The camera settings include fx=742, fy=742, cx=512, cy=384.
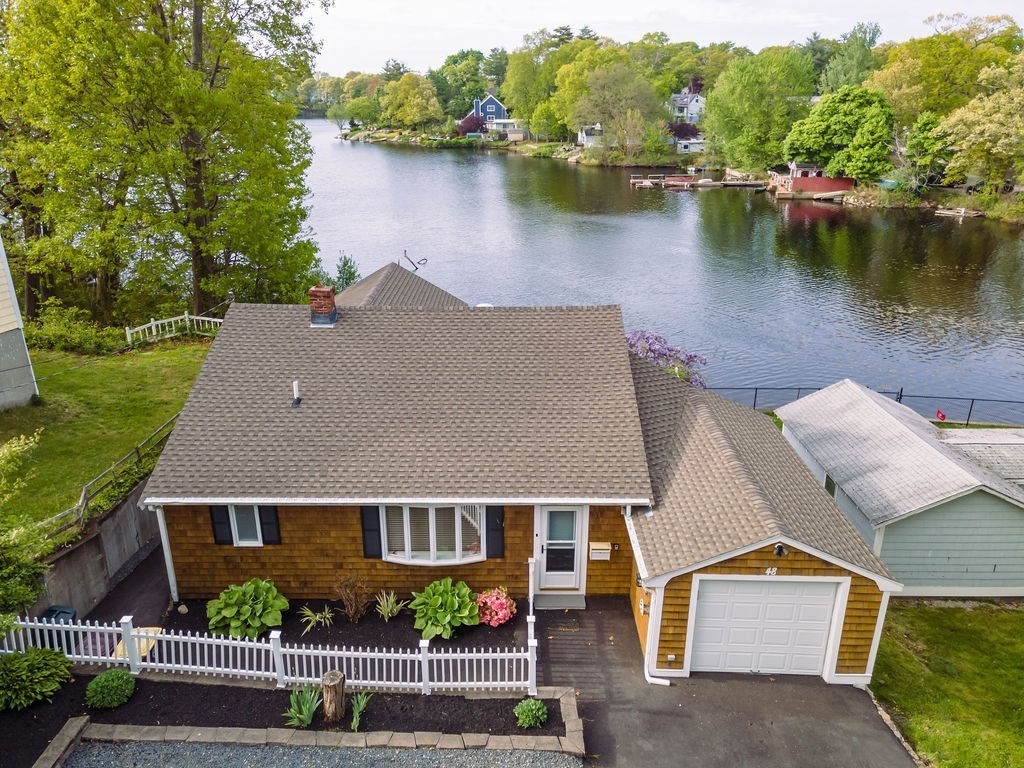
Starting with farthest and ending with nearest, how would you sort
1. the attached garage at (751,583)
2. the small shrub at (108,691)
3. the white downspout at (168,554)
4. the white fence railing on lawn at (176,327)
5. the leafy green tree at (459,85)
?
the leafy green tree at (459,85) → the white fence railing on lawn at (176,327) → the white downspout at (168,554) → the attached garage at (751,583) → the small shrub at (108,691)

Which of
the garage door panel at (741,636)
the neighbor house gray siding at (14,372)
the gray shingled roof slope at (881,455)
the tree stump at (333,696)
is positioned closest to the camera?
the tree stump at (333,696)

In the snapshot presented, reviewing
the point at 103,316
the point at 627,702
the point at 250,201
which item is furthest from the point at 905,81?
the point at 627,702

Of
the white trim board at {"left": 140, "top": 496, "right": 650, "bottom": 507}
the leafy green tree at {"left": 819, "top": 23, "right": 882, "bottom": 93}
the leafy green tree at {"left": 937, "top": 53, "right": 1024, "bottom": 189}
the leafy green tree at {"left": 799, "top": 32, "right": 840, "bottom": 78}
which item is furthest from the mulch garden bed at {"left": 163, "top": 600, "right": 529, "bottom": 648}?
the leafy green tree at {"left": 799, "top": 32, "right": 840, "bottom": 78}

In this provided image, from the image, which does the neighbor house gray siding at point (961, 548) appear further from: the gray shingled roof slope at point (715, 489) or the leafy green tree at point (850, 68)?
the leafy green tree at point (850, 68)

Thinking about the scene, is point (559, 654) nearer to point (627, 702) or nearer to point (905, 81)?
point (627, 702)

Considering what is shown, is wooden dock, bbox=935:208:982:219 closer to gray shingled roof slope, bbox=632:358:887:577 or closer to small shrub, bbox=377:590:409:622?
gray shingled roof slope, bbox=632:358:887:577

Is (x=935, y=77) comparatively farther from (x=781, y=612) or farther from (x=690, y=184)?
(x=781, y=612)

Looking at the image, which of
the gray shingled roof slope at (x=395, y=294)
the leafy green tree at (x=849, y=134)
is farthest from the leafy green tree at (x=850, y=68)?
the gray shingled roof slope at (x=395, y=294)
